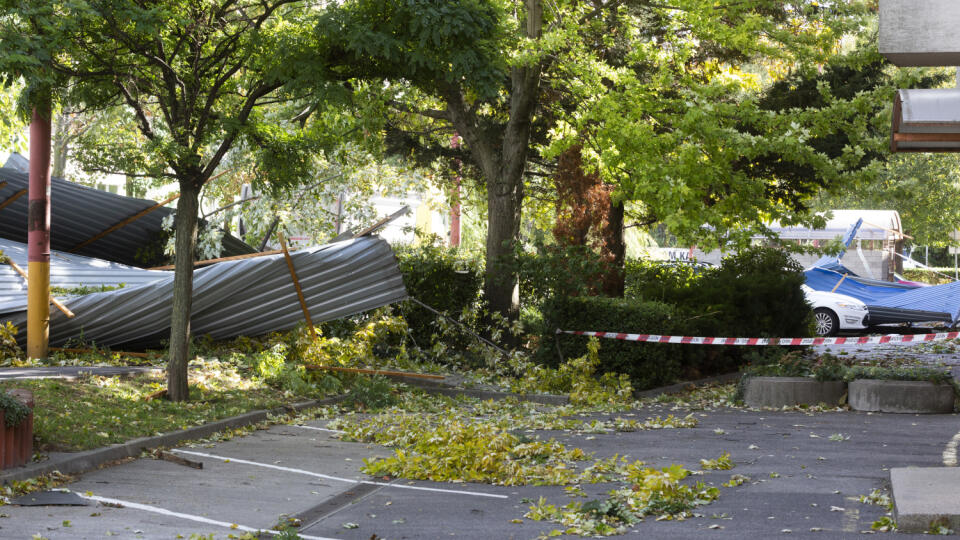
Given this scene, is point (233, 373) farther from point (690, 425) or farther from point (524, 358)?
point (690, 425)

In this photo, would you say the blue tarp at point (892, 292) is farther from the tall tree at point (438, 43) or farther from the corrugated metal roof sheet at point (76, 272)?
the corrugated metal roof sheet at point (76, 272)

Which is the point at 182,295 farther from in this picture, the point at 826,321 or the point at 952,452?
the point at 826,321

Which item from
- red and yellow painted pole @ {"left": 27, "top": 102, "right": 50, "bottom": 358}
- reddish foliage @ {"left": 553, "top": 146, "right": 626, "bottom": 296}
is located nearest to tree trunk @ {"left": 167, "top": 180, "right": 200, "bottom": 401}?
red and yellow painted pole @ {"left": 27, "top": 102, "right": 50, "bottom": 358}

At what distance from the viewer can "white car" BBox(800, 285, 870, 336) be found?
23516 millimetres

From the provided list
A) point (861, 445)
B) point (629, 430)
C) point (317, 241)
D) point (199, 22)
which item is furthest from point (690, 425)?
point (317, 241)

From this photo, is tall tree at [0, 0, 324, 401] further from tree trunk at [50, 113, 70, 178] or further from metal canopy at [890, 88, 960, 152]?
tree trunk at [50, 113, 70, 178]

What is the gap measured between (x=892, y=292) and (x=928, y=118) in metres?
20.1

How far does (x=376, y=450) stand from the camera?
988cm

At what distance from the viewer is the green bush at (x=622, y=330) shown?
1436 cm

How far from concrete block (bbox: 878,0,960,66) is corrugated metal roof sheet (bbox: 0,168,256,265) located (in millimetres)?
15188

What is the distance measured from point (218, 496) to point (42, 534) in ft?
5.36

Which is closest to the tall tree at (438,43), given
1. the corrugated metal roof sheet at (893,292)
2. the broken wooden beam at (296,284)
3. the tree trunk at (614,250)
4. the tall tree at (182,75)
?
the tall tree at (182,75)

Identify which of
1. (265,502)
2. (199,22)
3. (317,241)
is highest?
(199,22)

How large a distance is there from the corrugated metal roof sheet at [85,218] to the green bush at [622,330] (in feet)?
28.9
